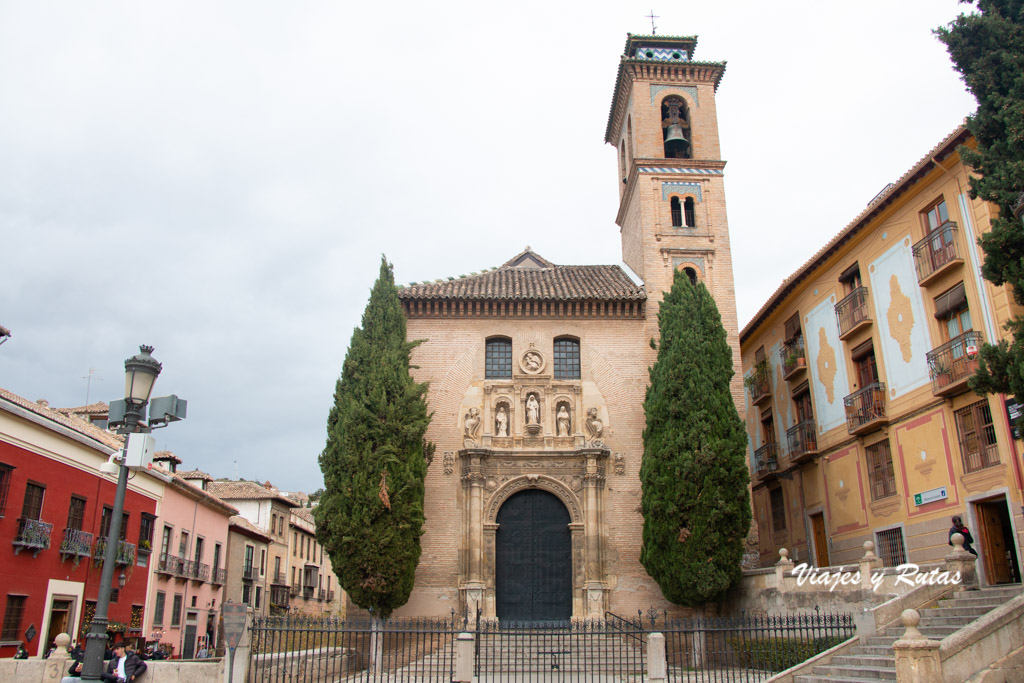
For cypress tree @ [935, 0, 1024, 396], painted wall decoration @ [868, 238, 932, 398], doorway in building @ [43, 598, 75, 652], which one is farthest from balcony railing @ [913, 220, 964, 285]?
doorway in building @ [43, 598, 75, 652]

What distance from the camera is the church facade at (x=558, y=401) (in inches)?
782

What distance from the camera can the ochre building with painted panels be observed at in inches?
624

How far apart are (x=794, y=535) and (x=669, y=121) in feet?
44.1

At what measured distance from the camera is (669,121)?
25.2 meters

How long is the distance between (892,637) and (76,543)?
19.2 m

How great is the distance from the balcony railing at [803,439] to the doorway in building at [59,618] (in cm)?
2034

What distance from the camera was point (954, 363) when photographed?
16.5 m

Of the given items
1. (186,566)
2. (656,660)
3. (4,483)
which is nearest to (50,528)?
(4,483)

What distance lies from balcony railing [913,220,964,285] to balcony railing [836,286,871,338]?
2225 millimetres

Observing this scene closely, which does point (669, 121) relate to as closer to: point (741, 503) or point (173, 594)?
point (741, 503)

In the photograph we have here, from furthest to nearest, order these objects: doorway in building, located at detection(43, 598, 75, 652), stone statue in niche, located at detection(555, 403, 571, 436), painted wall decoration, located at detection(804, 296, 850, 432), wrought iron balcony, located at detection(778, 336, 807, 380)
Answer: wrought iron balcony, located at detection(778, 336, 807, 380), painted wall decoration, located at detection(804, 296, 850, 432), stone statue in niche, located at detection(555, 403, 571, 436), doorway in building, located at detection(43, 598, 75, 652)

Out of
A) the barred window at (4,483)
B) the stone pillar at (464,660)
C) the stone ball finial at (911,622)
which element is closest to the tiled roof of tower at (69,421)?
the barred window at (4,483)

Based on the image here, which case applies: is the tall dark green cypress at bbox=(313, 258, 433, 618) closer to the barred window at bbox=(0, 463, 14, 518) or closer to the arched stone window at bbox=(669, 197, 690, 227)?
the barred window at bbox=(0, 463, 14, 518)

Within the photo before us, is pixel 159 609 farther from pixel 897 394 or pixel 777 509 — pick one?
pixel 897 394
